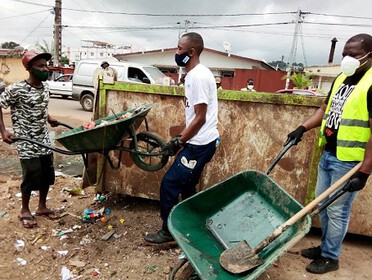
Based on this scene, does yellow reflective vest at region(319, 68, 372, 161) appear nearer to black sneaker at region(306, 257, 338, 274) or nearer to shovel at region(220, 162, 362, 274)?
shovel at region(220, 162, 362, 274)

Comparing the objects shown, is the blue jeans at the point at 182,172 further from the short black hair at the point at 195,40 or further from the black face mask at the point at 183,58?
the short black hair at the point at 195,40

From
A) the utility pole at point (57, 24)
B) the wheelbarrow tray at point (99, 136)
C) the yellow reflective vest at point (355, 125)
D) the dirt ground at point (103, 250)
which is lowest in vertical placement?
the dirt ground at point (103, 250)

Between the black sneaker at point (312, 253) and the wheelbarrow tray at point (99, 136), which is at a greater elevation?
the wheelbarrow tray at point (99, 136)

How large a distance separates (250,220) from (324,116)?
1.06 metres

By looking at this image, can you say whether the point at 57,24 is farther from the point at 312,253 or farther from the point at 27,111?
the point at 312,253

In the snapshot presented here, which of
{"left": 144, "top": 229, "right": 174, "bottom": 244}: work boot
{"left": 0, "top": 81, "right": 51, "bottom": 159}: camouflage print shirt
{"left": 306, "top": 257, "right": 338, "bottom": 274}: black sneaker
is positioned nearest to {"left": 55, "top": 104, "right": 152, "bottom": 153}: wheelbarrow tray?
{"left": 0, "top": 81, "right": 51, "bottom": 159}: camouflage print shirt

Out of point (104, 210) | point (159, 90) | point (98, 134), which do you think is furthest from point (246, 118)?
Result: point (104, 210)

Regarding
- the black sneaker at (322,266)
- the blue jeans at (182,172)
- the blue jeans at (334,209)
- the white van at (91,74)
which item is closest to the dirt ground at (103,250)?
the black sneaker at (322,266)

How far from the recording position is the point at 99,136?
2562 mm

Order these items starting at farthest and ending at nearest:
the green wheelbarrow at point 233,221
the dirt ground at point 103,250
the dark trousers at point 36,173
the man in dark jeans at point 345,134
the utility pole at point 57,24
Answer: the utility pole at point 57,24, the dark trousers at point 36,173, the dirt ground at point 103,250, the man in dark jeans at point 345,134, the green wheelbarrow at point 233,221

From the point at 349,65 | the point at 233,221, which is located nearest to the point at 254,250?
the point at 233,221

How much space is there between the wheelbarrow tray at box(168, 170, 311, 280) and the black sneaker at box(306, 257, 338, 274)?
26.5 inches

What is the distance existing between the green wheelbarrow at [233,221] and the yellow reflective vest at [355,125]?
20 centimetres

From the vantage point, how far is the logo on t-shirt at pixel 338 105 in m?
2.34
